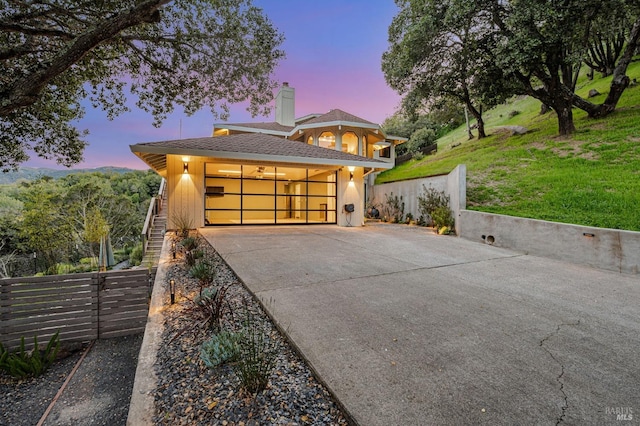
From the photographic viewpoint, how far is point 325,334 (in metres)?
2.64

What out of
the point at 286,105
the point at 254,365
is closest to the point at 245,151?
the point at 254,365

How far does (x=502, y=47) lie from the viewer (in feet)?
33.8

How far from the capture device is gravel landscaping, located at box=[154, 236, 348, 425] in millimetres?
1703

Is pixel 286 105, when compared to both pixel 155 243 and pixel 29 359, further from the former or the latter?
pixel 29 359

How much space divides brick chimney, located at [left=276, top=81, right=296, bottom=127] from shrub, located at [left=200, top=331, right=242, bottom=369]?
20151 mm

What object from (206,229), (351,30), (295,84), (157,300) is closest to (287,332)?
(157,300)

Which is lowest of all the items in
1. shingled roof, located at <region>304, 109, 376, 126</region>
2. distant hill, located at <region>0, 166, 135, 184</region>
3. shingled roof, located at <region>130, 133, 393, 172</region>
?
shingled roof, located at <region>130, 133, 393, 172</region>

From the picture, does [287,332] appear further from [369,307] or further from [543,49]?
[543,49]

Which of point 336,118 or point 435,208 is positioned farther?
point 336,118

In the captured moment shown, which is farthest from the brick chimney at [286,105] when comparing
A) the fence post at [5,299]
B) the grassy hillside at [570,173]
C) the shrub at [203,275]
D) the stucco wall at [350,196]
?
the fence post at [5,299]

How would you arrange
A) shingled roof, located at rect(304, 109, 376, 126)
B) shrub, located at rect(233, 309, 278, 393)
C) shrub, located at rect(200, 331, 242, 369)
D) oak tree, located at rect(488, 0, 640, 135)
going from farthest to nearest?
shingled roof, located at rect(304, 109, 376, 126), oak tree, located at rect(488, 0, 640, 135), shrub, located at rect(200, 331, 242, 369), shrub, located at rect(233, 309, 278, 393)

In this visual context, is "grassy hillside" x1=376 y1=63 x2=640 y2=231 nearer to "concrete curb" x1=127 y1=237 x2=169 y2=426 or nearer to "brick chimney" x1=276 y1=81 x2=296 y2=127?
"concrete curb" x1=127 y1=237 x2=169 y2=426

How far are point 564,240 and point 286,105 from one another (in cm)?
1879

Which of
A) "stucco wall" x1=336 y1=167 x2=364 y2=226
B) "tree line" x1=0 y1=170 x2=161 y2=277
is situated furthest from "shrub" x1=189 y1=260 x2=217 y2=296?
"tree line" x1=0 y1=170 x2=161 y2=277
